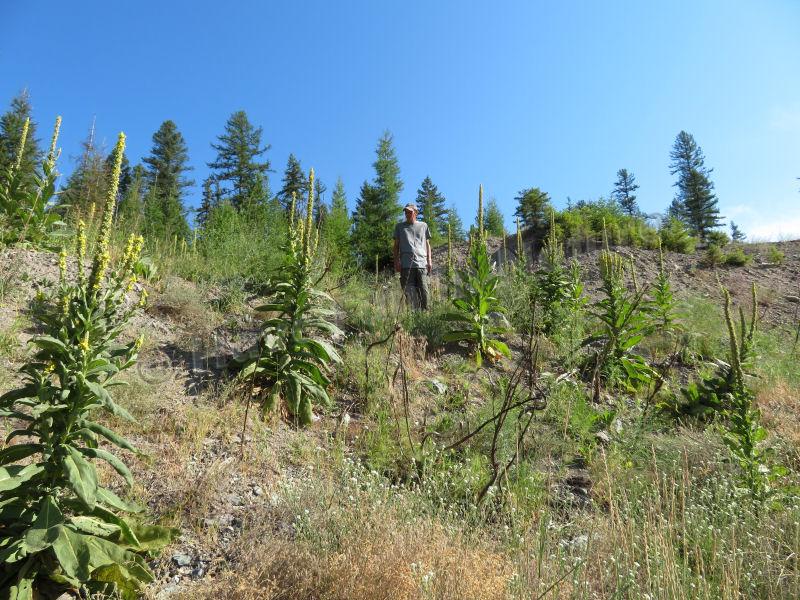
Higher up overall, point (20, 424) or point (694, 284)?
point (694, 284)

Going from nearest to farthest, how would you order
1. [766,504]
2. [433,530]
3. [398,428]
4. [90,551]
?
[90,551], [433,530], [766,504], [398,428]

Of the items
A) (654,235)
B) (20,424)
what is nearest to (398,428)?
(20,424)

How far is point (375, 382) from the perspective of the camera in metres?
4.36

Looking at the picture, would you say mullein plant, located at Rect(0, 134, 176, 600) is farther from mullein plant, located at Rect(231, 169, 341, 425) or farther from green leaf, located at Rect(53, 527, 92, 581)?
mullein plant, located at Rect(231, 169, 341, 425)

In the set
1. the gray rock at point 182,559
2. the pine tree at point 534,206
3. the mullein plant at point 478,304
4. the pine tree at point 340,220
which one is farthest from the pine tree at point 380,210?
the gray rock at point 182,559

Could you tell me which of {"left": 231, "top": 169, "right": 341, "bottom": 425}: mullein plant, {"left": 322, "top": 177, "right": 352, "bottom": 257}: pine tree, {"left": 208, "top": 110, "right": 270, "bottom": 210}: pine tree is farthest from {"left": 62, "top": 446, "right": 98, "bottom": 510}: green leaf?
{"left": 208, "top": 110, "right": 270, "bottom": 210}: pine tree

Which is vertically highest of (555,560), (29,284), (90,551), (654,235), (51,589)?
(654,235)

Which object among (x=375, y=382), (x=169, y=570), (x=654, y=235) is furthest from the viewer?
(x=654, y=235)

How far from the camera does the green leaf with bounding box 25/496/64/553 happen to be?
5.29 ft

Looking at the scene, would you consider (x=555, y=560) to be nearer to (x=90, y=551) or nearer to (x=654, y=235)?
(x=90, y=551)

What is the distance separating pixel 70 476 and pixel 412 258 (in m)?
6.13

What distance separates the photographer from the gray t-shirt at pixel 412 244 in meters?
7.40

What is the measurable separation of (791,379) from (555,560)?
5098mm

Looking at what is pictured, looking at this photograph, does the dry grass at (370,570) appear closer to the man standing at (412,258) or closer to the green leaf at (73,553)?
the green leaf at (73,553)
